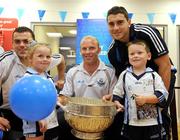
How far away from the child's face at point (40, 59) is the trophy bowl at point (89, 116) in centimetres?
35

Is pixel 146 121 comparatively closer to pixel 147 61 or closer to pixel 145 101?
pixel 145 101

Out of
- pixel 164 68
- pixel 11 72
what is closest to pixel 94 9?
pixel 11 72

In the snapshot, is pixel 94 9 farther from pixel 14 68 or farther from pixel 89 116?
pixel 89 116

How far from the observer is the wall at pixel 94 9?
5277 millimetres

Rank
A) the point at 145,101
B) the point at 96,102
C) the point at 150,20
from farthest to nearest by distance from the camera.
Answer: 1. the point at 150,20
2. the point at 96,102
3. the point at 145,101

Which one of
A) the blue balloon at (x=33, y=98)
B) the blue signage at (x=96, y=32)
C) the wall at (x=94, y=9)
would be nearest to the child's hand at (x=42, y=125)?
the blue balloon at (x=33, y=98)

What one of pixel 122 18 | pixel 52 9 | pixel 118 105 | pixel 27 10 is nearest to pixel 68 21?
pixel 52 9

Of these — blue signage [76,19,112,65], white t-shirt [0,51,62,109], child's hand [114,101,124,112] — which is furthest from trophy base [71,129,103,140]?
blue signage [76,19,112,65]

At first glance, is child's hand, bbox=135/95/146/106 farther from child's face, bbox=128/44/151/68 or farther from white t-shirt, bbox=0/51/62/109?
white t-shirt, bbox=0/51/62/109

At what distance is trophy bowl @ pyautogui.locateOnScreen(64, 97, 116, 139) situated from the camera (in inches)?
63.9

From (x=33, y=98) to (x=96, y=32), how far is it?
3.64m

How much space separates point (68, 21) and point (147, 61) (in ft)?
12.0

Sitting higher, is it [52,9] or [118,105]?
[52,9]

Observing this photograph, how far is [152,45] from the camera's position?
6.33ft
